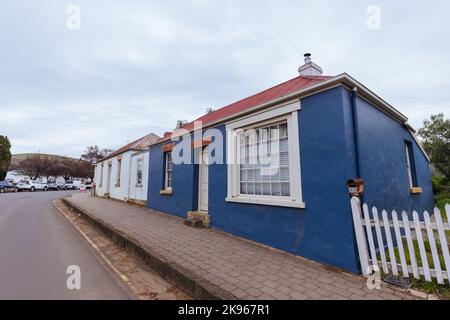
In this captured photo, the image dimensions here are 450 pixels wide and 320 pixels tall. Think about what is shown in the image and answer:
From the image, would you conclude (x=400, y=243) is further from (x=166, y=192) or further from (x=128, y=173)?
(x=128, y=173)

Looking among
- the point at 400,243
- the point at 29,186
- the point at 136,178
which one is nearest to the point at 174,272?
the point at 400,243

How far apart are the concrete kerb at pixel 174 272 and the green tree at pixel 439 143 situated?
62.6 ft

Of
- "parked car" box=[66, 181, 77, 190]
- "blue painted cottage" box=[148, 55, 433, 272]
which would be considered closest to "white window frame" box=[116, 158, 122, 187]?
"blue painted cottage" box=[148, 55, 433, 272]

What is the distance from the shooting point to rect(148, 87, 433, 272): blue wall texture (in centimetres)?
402

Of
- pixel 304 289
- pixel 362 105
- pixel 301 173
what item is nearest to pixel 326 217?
pixel 301 173

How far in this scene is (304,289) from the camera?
3148 millimetres

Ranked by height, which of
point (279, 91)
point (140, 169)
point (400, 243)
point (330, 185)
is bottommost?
point (400, 243)

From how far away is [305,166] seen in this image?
181 inches

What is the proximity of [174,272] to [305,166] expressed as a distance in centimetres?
→ 316

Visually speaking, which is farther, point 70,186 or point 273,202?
point 70,186

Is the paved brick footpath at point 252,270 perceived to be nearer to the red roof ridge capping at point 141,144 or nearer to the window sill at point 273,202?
the window sill at point 273,202

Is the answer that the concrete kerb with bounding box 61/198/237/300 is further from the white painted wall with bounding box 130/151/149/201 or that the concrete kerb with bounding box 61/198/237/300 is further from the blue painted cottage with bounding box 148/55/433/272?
the white painted wall with bounding box 130/151/149/201

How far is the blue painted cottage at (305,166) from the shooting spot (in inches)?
163
